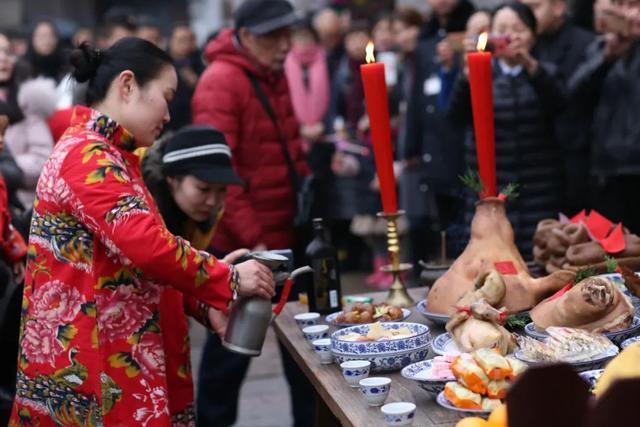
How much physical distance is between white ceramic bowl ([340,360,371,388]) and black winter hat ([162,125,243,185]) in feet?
3.44

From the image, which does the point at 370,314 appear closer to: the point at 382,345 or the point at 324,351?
the point at 324,351

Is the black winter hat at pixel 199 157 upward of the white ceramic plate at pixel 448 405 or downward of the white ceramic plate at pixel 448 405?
upward

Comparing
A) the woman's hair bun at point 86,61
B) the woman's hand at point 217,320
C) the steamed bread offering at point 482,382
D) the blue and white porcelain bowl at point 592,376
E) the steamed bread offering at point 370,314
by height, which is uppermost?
the woman's hair bun at point 86,61

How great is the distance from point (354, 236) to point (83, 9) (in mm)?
12965

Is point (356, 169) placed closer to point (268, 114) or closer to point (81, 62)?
point (268, 114)

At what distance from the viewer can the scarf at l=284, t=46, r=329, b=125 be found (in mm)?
7723

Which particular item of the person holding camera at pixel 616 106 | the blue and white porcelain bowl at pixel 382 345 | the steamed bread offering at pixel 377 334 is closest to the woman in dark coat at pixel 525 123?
the person holding camera at pixel 616 106

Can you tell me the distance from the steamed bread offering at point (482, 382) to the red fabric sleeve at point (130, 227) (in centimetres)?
73

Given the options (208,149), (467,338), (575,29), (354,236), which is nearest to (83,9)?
(354,236)

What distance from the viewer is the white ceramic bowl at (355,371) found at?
6.72ft

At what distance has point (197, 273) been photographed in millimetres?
2283

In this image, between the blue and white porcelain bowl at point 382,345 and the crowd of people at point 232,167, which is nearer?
the blue and white porcelain bowl at point 382,345

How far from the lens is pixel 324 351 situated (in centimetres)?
230

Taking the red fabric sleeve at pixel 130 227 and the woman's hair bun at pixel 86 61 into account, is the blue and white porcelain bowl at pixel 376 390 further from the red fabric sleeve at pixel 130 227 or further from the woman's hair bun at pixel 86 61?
the woman's hair bun at pixel 86 61
